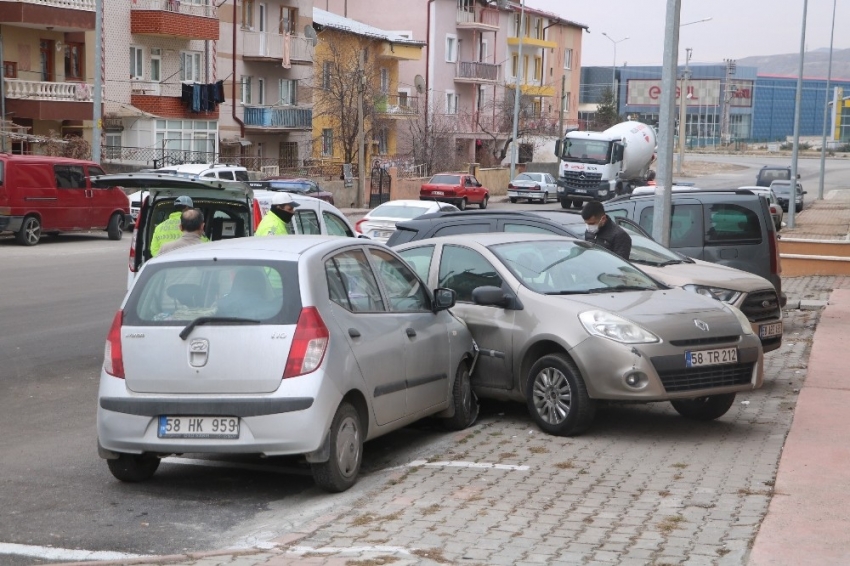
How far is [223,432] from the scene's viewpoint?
7.32m

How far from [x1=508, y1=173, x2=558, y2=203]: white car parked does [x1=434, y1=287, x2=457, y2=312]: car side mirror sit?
5370 centimetres

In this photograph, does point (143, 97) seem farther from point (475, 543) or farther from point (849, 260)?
point (475, 543)

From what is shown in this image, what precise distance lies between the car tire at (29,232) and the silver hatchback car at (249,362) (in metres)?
21.4

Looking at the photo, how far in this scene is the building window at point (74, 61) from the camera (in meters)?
45.9

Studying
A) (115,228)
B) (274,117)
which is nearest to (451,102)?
(274,117)

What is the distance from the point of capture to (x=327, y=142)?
217 ft

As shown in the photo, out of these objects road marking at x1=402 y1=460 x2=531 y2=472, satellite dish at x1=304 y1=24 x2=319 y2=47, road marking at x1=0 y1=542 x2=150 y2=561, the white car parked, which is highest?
satellite dish at x1=304 y1=24 x2=319 y2=47

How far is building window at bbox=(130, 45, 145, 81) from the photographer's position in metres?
49.9

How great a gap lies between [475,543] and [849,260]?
21519 mm

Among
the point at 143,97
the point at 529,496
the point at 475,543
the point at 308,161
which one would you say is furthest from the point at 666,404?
the point at 308,161

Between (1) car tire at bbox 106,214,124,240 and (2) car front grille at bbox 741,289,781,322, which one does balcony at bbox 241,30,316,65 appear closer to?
(1) car tire at bbox 106,214,124,240

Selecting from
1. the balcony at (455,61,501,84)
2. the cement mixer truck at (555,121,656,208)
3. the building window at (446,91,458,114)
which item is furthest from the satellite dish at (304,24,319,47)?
the balcony at (455,61,501,84)

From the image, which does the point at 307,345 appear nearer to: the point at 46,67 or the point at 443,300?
the point at 443,300

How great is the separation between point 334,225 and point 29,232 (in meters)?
14.5
